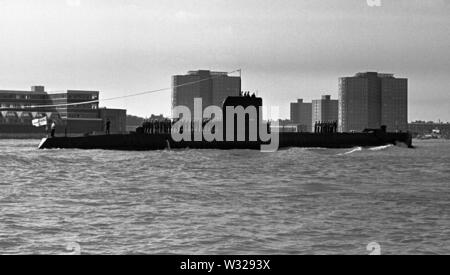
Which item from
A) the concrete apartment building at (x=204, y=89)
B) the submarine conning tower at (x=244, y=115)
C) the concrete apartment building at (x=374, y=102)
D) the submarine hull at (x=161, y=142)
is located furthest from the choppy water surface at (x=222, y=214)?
the concrete apartment building at (x=374, y=102)

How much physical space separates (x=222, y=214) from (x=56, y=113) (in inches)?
5934

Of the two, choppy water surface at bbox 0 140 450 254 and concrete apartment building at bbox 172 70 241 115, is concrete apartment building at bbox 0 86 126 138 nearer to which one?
concrete apartment building at bbox 172 70 241 115

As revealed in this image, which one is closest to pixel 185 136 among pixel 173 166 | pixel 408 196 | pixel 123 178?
pixel 173 166

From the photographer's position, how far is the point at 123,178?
2594 centimetres

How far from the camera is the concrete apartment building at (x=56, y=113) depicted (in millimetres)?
148250

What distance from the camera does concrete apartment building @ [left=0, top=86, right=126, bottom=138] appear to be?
148 meters

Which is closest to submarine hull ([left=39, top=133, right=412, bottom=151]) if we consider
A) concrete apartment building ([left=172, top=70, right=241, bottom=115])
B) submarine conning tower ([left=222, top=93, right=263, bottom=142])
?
submarine conning tower ([left=222, top=93, right=263, bottom=142])

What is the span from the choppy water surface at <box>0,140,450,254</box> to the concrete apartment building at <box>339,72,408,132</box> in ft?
496

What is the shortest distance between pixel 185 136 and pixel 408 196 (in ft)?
138

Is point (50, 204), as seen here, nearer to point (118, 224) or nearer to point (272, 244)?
point (118, 224)

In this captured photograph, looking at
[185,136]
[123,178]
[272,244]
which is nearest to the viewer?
[272,244]

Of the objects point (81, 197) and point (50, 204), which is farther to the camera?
point (81, 197)

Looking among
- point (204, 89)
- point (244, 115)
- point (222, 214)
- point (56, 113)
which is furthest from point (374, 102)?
point (222, 214)
